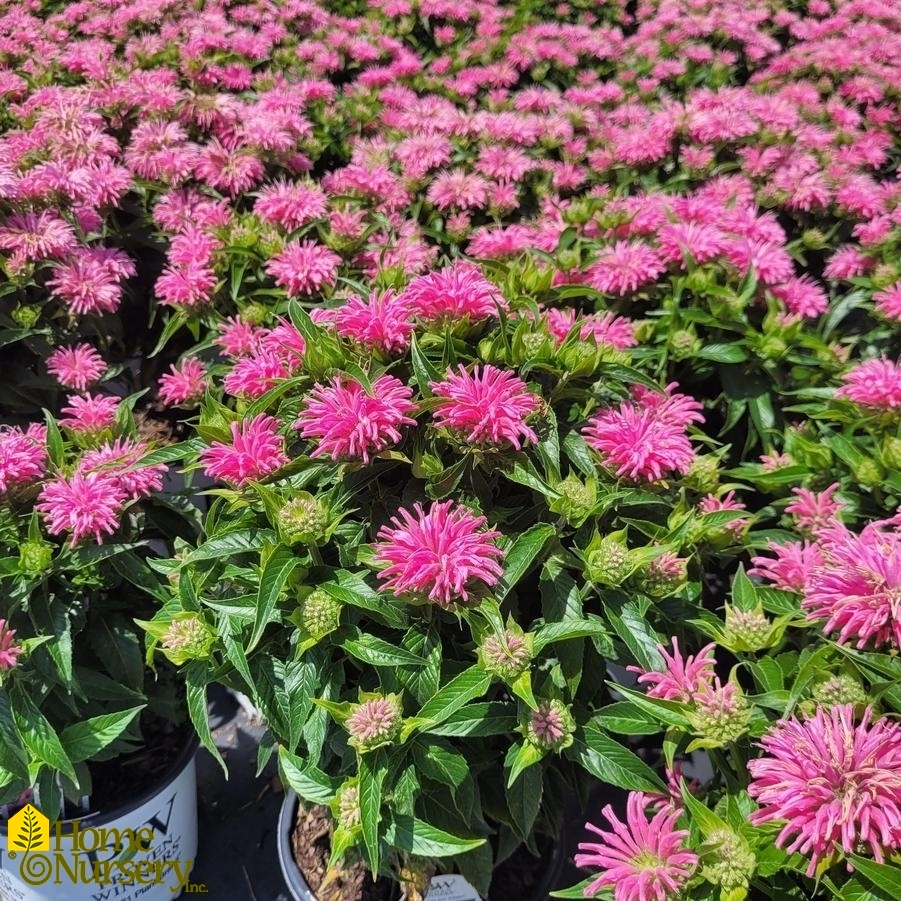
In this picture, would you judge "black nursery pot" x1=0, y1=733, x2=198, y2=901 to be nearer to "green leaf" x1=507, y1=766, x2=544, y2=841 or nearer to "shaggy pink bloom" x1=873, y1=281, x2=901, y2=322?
"green leaf" x1=507, y1=766, x2=544, y2=841

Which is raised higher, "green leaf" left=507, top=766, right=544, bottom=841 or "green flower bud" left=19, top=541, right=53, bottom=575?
"green flower bud" left=19, top=541, right=53, bottom=575

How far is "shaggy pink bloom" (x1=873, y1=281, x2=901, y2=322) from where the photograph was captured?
221 centimetres

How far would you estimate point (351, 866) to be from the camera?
6.02 feet

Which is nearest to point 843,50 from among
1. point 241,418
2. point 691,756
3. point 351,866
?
point 691,756

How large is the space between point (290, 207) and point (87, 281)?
64 cm

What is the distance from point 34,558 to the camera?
1.55 meters

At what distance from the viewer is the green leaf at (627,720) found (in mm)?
1402

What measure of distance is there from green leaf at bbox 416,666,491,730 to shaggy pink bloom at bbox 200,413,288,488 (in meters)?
Answer: 0.54

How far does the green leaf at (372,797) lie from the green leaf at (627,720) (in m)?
0.44

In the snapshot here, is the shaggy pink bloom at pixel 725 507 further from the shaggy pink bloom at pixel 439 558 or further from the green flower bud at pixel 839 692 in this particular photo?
the shaggy pink bloom at pixel 439 558

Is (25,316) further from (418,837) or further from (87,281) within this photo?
(418,837)

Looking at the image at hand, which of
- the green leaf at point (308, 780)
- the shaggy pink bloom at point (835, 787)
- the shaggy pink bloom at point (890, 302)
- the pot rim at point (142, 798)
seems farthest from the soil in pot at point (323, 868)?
the shaggy pink bloom at point (890, 302)

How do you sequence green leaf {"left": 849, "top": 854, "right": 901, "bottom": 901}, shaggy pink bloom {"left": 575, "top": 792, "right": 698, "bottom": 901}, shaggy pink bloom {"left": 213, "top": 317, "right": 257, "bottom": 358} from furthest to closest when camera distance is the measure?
shaggy pink bloom {"left": 213, "top": 317, "right": 257, "bottom": 358}
shaggy pink bloom {"left": 575, "top": 792, "right": 698, "bottom": 901}
green leaf {"left": 849, "top": 854, "right": 901, "bottom": 901}

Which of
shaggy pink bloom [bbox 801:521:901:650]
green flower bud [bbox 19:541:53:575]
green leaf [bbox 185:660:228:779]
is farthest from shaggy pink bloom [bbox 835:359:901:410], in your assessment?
green flower bud [bbox 19:541:53:575]
